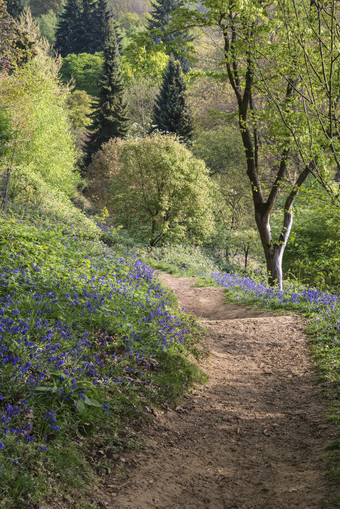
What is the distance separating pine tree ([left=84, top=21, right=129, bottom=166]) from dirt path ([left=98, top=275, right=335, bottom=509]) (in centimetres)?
2896

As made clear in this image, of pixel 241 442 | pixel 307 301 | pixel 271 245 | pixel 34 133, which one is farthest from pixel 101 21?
pixel 241 442

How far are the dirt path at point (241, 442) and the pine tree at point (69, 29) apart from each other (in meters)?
59.7

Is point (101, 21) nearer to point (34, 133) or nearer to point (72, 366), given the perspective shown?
point (34, 133)

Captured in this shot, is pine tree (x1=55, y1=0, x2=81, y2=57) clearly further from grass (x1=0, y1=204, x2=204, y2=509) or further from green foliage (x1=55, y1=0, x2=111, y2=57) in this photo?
grass (x1=0, y1=204, x2=204, y2=509)

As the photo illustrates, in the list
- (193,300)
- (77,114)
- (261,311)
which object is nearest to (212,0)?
(261,311)

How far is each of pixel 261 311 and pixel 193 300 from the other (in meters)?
3.02

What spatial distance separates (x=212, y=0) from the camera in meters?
8.38

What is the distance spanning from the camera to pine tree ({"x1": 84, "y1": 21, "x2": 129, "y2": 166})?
32.5m

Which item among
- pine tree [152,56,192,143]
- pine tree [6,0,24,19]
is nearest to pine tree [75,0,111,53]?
pine tree [6,0,24,19]

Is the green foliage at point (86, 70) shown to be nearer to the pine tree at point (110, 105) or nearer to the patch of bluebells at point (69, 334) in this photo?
the pine tree at point (110, 105)

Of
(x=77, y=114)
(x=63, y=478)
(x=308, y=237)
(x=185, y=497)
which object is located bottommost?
(x=185, y=497)

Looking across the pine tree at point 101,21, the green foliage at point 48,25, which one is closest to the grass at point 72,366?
the pine tree at point 101,21

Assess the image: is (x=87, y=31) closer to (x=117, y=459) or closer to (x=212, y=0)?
(x=212, y=0)

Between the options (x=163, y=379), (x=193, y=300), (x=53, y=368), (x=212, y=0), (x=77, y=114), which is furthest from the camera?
(x=77, y=114)
